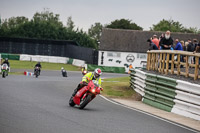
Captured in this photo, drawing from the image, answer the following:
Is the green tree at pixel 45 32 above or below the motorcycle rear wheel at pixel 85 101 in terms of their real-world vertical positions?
above

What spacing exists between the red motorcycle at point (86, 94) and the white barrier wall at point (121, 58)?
60045 mm

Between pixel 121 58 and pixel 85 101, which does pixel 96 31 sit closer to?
pixel 121 58

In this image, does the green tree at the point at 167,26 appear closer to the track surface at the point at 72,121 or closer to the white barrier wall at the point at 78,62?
the white barrier wall at the point at 78,62

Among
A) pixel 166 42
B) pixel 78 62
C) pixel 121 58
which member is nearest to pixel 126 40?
pixel 121 58

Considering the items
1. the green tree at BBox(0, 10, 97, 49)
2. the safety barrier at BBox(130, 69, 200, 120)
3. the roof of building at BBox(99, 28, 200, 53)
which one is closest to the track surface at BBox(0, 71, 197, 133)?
the safety barrier at BBox(130, 69, 200, 120)

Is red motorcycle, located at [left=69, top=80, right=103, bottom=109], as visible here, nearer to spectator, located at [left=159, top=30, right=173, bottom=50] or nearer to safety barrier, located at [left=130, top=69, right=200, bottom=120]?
safety barrier, located at [left=130, top=69, right=200, bottom=120]

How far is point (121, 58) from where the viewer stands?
7562 centimetres

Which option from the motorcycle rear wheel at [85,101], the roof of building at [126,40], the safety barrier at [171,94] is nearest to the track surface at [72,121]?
the motorcycle rear wheel at [85,101]

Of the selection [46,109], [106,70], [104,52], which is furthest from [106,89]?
[104,52]

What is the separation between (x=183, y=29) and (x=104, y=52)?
57.5 metres

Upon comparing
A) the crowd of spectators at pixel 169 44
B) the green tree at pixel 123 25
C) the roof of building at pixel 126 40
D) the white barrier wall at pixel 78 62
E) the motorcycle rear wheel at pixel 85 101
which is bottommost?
the white barrier wall at pixel 78 62

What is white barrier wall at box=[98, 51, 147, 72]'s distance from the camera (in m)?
74.8

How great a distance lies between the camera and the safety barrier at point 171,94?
13.8 meters

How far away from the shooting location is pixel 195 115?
13633 millimetres
